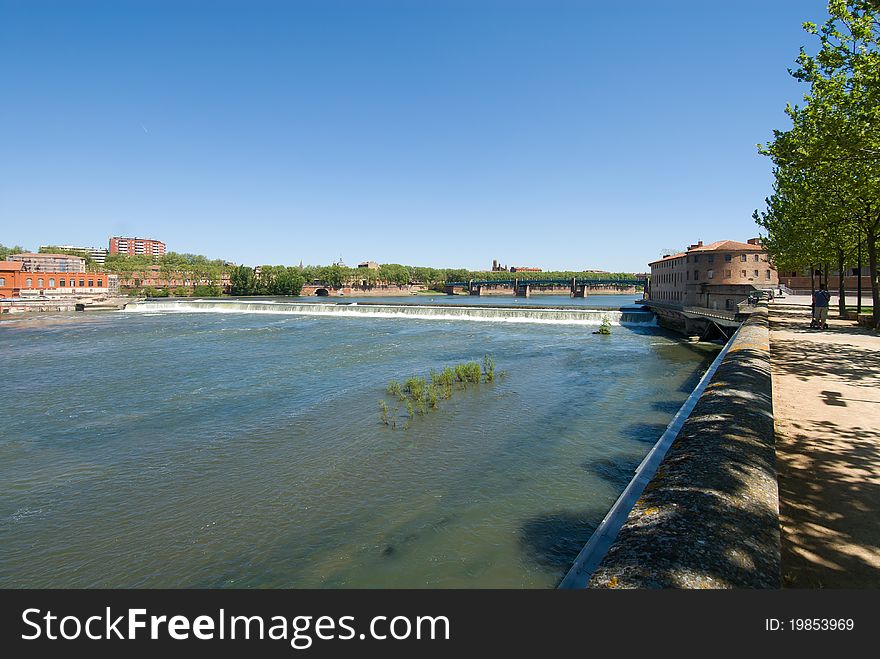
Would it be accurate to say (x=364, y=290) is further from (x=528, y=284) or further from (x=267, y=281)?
(x=528, y=284)

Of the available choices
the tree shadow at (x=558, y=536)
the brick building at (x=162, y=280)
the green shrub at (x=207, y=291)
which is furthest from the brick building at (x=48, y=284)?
the tree shadow at (x=558, y=536)

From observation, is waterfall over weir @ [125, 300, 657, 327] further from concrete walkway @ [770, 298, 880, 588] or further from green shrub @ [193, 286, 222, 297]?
green shrub @ [193, 286, 222, 297]

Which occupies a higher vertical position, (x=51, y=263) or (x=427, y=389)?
(x=51, y=263)

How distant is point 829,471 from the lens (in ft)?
18.2

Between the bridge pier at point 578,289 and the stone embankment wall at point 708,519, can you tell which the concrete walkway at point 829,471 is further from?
the bridge pier at point 578,289

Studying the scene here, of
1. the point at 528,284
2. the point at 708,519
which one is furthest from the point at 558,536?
the point at 528,284

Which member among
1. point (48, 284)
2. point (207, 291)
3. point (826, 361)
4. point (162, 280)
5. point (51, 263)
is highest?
point (51, 263)

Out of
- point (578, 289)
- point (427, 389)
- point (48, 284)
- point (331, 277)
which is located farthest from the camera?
point (578, 289)

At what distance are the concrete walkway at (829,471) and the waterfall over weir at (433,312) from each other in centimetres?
3498

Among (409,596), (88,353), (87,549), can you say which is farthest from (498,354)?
(88,353)

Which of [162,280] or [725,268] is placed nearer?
[725,268]

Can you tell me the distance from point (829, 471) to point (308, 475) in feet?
29.4

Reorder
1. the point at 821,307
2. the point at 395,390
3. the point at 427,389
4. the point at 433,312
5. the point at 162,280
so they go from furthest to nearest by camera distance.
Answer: the point at 162,280
the point at 433,312
the point at 821,307
the point at 395,390
the point at 427,389

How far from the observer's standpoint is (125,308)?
248ft
